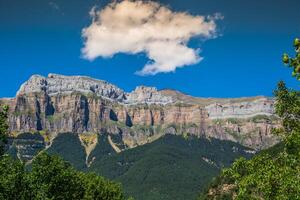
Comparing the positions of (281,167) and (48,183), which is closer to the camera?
(281,167)

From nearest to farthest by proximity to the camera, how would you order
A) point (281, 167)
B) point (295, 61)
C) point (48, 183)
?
1. point (295, 61)
2. point (281, 167)
3. point (48, 183)

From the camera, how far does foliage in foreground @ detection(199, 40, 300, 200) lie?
101 ft

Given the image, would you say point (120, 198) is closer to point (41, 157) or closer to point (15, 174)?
point (41, 157)

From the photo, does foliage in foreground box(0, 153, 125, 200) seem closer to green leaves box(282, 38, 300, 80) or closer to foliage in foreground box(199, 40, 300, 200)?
foliage in foreground box(199, 40, 300, 200)

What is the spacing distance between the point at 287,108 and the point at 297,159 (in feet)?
23.8

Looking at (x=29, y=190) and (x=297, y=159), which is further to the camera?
(x=29, y=190)

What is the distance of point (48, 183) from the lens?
7556 centimetres

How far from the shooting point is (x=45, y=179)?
7550cm

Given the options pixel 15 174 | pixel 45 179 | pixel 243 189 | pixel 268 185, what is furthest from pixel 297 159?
pixel 45 179

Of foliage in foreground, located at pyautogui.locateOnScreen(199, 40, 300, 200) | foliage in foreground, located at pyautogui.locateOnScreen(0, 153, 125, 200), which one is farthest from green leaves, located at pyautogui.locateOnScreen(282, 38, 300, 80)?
foliage in foreground, located at pyautogui.locateOnScreen(0, 153, 125, 200)

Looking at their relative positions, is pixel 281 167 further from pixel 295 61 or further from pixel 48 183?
pixel 48 183

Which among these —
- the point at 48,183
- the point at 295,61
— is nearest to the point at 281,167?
the point at 295,61

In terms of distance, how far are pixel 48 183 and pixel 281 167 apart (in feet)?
158

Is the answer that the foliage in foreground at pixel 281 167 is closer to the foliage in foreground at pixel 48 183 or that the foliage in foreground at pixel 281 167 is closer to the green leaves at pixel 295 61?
the green leaves at pixel 295 61
